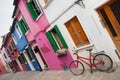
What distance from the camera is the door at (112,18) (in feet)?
25.6

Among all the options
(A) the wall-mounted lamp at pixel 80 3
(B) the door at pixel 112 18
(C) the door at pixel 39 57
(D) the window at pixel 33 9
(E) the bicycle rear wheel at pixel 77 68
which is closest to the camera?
(B) the door at pixel 112 18

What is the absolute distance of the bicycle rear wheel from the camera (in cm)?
1061

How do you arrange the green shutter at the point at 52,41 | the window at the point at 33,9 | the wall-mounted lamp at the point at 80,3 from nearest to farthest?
the wall-mounted lamp at the point at 80,3, the green shutter at the point at 52,41, the window at the point at 33,9

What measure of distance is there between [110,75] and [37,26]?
8479 mm

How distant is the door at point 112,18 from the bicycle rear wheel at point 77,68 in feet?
9.08

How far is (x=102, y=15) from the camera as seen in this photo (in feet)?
27.6

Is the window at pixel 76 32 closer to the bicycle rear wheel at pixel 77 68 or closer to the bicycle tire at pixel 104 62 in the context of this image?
the bicycle rear wheel at pixel 77 68

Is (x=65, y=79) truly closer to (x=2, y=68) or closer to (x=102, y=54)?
(x=102, y=54)

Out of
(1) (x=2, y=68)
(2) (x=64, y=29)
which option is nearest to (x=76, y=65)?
(2) (x=64, y=29)

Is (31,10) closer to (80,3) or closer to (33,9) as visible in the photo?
(33,9)

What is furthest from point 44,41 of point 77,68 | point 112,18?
point 112,18

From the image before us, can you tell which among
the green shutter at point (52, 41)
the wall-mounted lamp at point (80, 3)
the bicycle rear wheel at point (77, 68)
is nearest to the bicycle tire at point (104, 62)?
the bicycle rear wheel at point (77, 68)

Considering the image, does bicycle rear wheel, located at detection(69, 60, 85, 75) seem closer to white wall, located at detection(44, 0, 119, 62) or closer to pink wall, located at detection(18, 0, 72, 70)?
white wall, located at detection(44, 0, 119, 62)

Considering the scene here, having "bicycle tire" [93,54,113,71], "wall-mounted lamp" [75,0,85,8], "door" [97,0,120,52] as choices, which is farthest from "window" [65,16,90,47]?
"door" [97,0,120,52]
